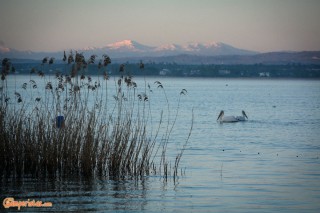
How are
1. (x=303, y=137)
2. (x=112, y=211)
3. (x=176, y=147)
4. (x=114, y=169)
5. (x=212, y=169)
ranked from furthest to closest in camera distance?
(x=303, y=137) < (x=176, y=147) < (x=212, y=169) < (x=114, y=169) < (x=112, y=211)

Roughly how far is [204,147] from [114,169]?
1005 centimetres

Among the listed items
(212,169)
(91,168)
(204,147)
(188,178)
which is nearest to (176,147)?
(204,147)

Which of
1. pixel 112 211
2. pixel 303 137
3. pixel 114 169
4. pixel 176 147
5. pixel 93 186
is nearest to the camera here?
pixel 112 211

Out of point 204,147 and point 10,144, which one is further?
point 204,147

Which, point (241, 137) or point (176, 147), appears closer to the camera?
point (176, 147)

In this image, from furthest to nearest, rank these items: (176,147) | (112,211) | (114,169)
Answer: (176,147) < (114,169) < (112,211)

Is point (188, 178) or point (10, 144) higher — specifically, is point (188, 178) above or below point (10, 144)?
below

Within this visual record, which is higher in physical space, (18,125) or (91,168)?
(18,125)

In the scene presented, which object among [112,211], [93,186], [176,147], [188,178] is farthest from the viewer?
[176,147]

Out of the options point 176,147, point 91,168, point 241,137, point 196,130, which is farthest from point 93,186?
point 196,130

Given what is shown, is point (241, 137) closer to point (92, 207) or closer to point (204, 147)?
point (204, 147)

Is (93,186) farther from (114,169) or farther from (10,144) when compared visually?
(10,144)

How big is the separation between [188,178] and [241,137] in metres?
14.6

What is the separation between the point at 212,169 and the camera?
1886cm
